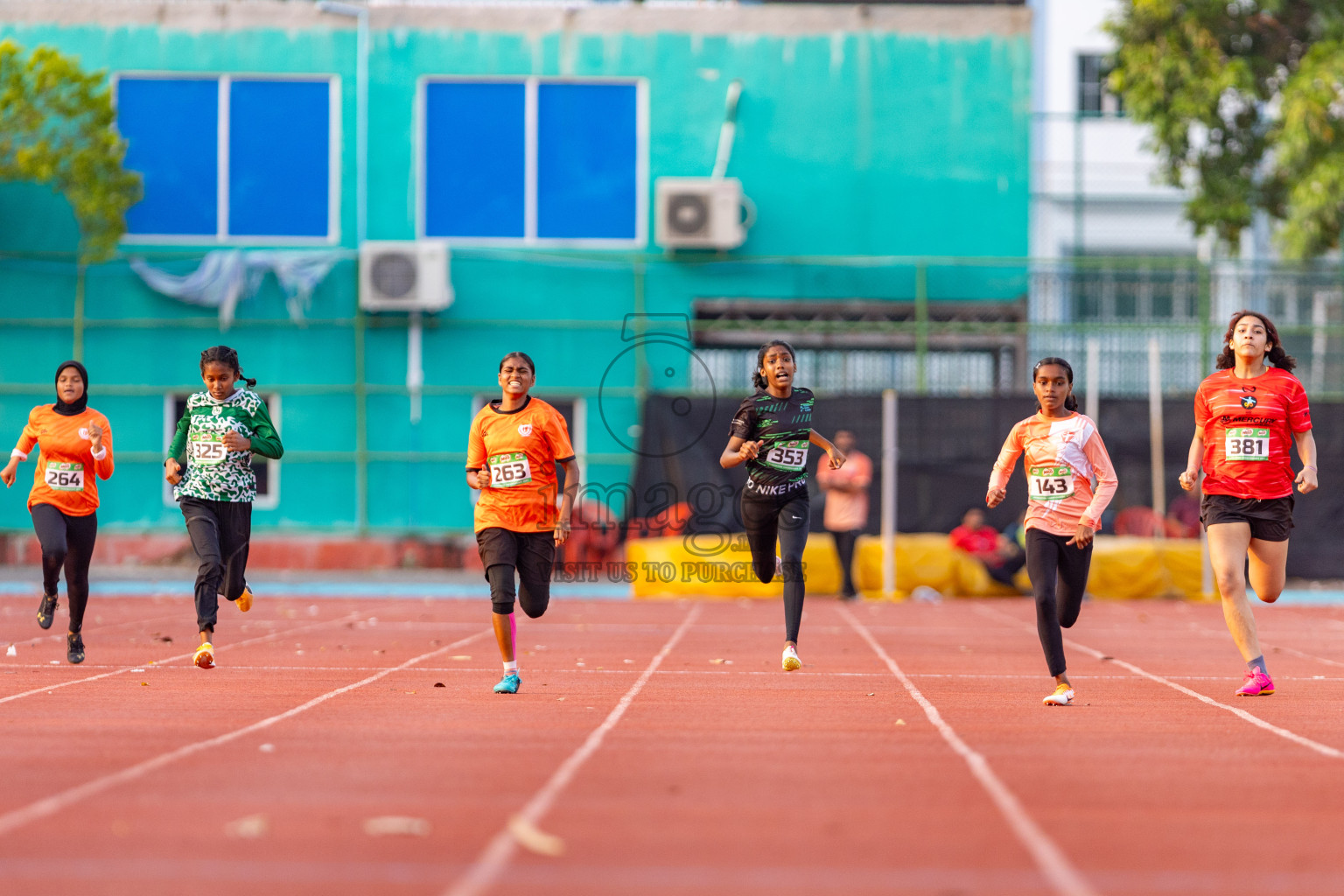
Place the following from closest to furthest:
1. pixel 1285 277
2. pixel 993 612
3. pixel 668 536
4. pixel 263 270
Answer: pixel 993 612 → pixel 668 536 → pixel 1285 277 → pixel 263 270

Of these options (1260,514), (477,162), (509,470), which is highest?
(477,162)

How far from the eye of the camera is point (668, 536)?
20.2 metres

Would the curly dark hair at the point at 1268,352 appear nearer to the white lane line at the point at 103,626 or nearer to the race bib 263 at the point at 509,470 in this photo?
the race bib 263 at the point at 509,470

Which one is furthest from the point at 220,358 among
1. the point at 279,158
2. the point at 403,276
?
the point at 279,158

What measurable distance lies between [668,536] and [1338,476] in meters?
8.58

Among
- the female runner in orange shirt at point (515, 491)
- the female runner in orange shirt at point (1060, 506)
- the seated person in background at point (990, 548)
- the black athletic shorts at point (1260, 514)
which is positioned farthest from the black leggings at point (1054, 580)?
the seated person in background at point (990, 548)

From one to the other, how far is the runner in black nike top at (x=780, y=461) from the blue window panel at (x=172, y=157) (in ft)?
51.5

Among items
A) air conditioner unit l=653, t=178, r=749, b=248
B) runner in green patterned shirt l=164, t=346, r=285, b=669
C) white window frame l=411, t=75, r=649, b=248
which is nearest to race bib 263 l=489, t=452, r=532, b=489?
runner in green patterned shirt l=164, t=346, r=285, b=669

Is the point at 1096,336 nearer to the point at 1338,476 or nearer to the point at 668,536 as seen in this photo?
the point at 1338,476

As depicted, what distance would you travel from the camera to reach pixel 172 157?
23672 millimetres

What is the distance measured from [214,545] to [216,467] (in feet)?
1.62

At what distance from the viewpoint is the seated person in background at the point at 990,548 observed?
764 inches

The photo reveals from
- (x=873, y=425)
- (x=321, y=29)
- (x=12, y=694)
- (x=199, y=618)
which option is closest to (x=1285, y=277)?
(x=873, y=425)

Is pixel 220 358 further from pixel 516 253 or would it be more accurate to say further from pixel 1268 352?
pixel 516 253
